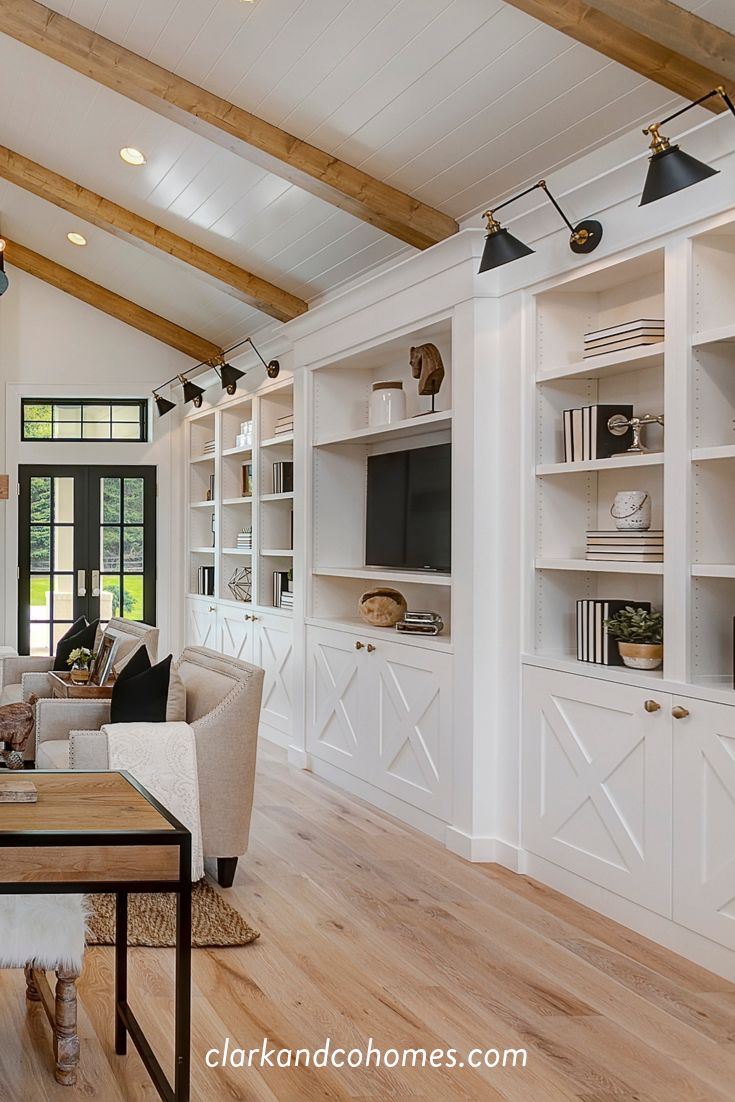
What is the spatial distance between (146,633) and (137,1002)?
303 cm

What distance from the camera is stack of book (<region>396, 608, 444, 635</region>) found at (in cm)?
504

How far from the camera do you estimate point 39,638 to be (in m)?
9.08

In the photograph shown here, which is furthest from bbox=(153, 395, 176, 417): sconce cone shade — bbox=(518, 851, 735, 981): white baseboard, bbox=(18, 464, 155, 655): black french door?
bbox=(518, 851, 735, 981): white baseboard

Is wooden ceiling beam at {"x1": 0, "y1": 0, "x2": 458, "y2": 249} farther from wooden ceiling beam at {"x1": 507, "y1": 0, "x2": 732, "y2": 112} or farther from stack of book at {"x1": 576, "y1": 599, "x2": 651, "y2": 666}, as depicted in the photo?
stack of book at {"x1": 576, "y1": 599, "x2": 651, "y2": 666}

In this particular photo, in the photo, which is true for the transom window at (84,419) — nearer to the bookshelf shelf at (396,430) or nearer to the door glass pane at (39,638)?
the door glass pane at (39,638)

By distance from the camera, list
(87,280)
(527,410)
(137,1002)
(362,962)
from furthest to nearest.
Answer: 1. (87,280)
2. (527,410)
3. (362,962)
4. (137,1002)

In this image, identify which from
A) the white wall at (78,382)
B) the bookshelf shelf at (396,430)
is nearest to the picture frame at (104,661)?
the bookshelf shelf at (396,430)

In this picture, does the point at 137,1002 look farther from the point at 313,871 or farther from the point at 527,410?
the point at 527,410

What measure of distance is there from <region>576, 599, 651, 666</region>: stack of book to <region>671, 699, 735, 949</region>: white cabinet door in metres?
0.46

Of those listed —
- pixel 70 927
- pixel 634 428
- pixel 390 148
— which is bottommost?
pixel 70 927

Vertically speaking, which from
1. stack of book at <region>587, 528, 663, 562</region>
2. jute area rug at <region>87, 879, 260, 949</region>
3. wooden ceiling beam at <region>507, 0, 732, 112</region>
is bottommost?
jute area rug at <region>87, 879, 260, 949</region>

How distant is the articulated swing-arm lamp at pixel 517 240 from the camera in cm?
371

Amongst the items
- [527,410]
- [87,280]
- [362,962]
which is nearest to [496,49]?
[527,410]

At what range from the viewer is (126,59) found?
15.6 feet
